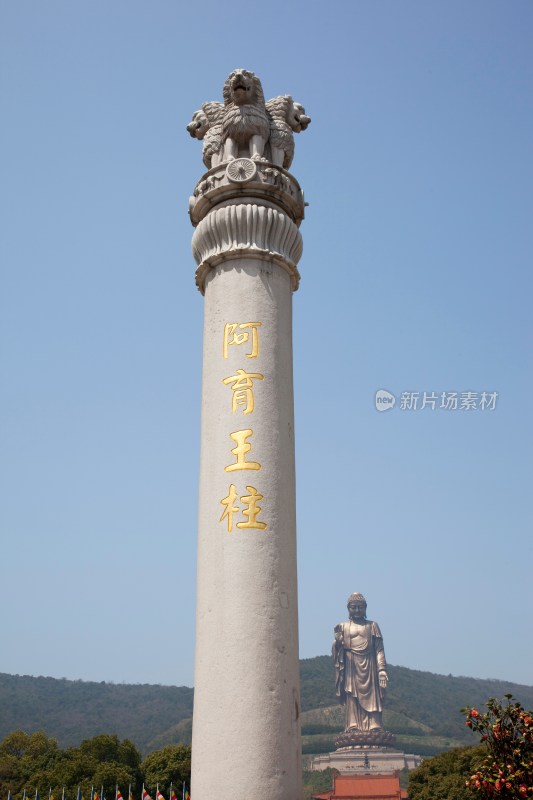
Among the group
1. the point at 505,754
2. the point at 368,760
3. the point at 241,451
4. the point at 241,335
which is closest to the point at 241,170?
the point at 241,335

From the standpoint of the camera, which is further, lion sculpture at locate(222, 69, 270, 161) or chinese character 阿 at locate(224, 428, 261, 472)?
lion sculpture at locate(222, 69, 270, 161)

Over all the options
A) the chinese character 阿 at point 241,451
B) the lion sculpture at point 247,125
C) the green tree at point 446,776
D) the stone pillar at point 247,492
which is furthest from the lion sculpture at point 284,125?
the green tree at point 446,776

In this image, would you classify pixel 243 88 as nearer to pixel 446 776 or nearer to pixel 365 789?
pixel 446 776

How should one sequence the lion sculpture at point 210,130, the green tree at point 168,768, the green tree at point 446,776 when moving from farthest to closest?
the green tree at point 168,768, the green tree at point 446,776, the lion sculpture at point 210,130

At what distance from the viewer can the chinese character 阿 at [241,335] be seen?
847cm

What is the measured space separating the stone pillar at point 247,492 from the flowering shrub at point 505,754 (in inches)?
67.6

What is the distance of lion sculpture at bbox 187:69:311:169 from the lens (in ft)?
31.1

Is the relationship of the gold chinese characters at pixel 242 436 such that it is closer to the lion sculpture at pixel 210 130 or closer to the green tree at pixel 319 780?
the lion sculpture at pixel 210 130

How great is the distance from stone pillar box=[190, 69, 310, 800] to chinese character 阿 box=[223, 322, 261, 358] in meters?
0.01

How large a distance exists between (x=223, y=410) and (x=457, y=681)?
442 feet

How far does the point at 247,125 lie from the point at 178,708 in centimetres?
10792

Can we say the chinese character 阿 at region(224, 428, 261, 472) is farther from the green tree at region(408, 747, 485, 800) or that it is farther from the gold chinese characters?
the green tree at region(408, 747, 485, 800)

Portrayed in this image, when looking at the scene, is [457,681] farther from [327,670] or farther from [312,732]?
[312,732]

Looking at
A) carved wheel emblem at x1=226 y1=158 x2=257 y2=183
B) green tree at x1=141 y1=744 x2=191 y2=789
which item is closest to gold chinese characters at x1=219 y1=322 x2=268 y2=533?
carved wheel emblem at x1=226 y1=158 x2=257 y2=183
